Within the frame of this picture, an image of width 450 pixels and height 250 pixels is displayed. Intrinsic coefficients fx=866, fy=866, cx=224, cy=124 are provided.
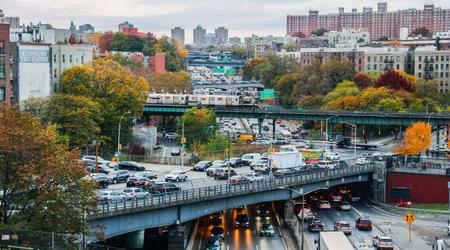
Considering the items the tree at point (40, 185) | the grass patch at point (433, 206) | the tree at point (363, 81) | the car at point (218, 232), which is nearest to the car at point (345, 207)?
the grass patch at point (433, 206)

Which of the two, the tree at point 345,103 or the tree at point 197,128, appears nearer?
the tree at point 197,128

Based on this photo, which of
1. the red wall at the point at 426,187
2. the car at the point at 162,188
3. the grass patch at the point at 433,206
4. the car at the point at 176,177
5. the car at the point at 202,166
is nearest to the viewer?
the car at the point at 162,188

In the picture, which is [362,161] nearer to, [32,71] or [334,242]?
[32,71]

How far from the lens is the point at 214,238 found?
2498 inches

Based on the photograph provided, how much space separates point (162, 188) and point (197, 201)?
8.82 ft

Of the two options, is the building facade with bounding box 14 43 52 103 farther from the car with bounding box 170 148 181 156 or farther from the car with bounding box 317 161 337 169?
the car with bounding box 317 161 337 169

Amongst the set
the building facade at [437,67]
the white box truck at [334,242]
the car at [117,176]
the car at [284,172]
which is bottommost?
the white box truck at [334,242]

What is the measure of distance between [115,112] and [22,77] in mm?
11641

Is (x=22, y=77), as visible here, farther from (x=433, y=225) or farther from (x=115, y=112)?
(x=433, y=225)

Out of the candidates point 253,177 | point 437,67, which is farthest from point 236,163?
point 437,67

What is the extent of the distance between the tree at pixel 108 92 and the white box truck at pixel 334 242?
52.7 meters

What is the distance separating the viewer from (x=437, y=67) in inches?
6865

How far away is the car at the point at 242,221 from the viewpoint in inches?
2807

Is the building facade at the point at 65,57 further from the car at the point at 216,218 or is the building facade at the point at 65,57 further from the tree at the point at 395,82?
the tree at the point at 395,82
